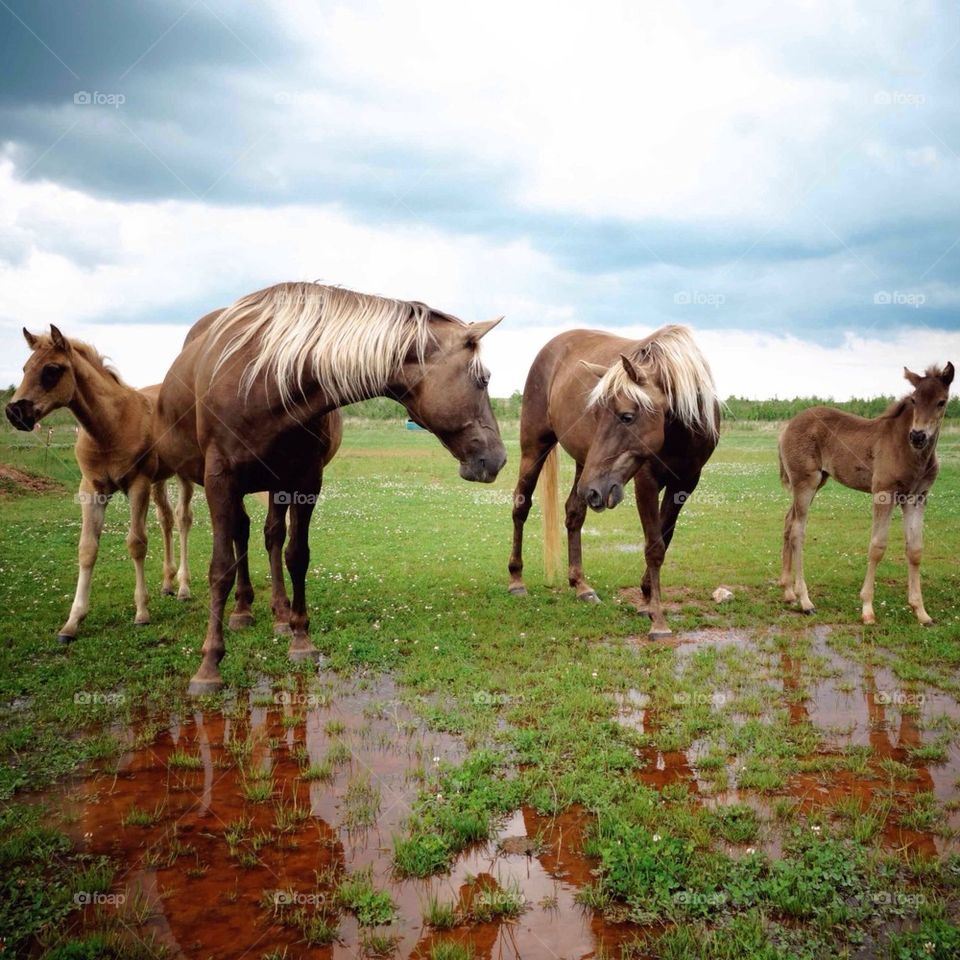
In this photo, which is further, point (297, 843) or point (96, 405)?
point (96, 405)

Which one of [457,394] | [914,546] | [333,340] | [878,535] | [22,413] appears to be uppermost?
[333,340]

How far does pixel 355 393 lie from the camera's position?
574cm

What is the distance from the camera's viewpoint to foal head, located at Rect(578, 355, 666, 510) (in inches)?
263

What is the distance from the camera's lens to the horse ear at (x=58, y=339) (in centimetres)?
709

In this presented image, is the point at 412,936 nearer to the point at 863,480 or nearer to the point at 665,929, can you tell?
the point at 665,929

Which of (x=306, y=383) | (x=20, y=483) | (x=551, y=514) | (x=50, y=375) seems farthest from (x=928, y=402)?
(x=20, y=483)

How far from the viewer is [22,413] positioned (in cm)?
695

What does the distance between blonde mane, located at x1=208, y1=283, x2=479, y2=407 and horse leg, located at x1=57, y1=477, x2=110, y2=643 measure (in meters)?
2.80

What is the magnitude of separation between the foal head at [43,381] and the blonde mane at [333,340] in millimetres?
2381

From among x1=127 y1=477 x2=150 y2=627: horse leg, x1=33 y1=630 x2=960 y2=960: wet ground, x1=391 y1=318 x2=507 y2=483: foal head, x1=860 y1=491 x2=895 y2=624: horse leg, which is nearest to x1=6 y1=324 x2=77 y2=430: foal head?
x1=127 y1=477 x2=150 y2=627: horse leg

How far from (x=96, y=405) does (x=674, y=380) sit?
6.13 metres
